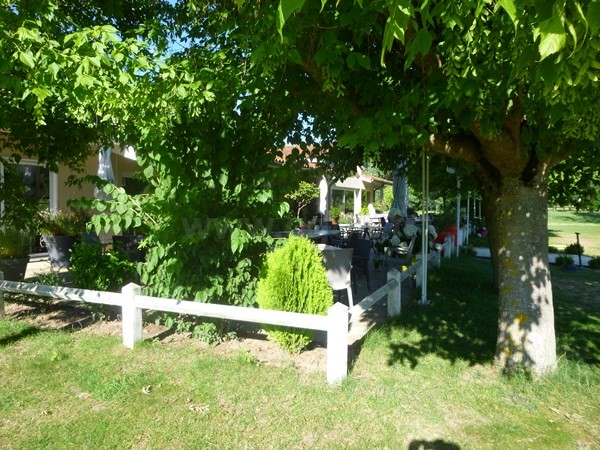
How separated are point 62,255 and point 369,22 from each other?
797cm

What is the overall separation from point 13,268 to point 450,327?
22.2ft

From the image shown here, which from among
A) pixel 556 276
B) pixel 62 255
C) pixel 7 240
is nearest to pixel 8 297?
pixel 7 240

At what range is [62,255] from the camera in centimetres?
864

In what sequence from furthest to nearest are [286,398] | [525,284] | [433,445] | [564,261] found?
1. [564,261]
2. [525,284]
3. [286,398]
4. [433,445]

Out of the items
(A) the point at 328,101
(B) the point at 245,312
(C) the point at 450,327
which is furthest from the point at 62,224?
(C) the point at 450,327

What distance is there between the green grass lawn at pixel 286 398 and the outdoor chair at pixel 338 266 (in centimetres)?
98

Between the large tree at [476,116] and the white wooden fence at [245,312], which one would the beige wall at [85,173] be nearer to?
the white wooden fence at [245,312]

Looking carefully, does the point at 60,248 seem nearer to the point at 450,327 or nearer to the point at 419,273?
the point at 419,273

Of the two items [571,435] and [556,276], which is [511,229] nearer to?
[571,435]

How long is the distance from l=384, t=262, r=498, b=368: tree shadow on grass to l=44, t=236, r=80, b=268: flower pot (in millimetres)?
6788

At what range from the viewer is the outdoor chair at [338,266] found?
18.5ft

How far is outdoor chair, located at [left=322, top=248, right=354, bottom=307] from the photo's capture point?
18.5 ft

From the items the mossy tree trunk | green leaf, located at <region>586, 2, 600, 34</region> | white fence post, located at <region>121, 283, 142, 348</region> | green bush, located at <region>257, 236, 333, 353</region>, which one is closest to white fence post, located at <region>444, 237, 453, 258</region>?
the mossy tree trunk

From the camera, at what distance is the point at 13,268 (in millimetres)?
6781
